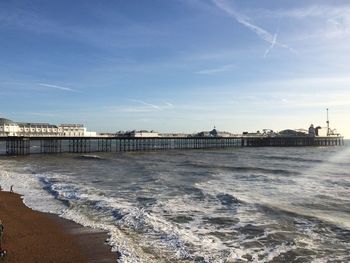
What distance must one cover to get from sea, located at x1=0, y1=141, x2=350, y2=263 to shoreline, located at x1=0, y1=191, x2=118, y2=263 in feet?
1.69

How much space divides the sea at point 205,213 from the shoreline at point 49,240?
52 centimetres

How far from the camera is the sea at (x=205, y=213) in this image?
1351 cm

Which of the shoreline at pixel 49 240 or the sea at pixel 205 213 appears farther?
the sea at pixel 205 213

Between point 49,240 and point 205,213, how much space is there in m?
7.71

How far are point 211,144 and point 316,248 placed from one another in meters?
99.0

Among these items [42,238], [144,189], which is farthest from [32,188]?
[42,238]

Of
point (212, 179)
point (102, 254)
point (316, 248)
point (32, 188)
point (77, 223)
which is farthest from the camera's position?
point (212, 179)

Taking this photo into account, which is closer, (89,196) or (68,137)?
(89,196)

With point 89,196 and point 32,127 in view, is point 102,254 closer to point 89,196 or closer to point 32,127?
point 89,196

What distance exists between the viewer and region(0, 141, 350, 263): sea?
13.5 metres

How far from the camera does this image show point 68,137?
6900 cm

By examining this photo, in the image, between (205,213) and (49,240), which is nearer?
(49,240)

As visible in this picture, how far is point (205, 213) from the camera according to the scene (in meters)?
19.4

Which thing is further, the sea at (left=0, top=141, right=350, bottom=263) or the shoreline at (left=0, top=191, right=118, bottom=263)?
the sea at (left=0, top=141, right=350, bottom=263)
